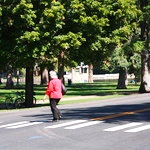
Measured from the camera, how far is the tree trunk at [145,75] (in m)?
44.0

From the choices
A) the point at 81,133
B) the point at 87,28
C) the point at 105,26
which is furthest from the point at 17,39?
the point at 81,133

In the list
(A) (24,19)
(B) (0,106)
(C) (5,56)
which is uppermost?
(A) (24,19)

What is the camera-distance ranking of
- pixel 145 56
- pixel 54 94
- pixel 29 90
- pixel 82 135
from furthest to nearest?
1. pixel 145 56
2. pixel 29 90
3. pixel 54 94
4. pixel 82 135

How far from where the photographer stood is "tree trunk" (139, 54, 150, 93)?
43969 millimetres

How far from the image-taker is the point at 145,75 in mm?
44625

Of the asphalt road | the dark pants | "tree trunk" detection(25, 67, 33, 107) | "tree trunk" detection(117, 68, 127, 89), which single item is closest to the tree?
"tree trunk" detection(117, 68, 127, 89)

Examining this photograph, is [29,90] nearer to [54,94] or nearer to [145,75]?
[145,75]

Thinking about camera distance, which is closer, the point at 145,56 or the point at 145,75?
the point at 145,75

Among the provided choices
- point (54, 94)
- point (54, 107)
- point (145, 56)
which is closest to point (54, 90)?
point (54, 94)

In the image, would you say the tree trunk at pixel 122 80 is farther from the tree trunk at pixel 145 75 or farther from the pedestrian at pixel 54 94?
the pedestrian at pixel 54 94

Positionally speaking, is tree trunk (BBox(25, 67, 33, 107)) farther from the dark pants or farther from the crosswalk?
the crosswalk

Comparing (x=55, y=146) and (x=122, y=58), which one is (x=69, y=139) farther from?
(x=122, y=58)

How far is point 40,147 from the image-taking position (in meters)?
11.0

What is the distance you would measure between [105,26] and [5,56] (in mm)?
7819
